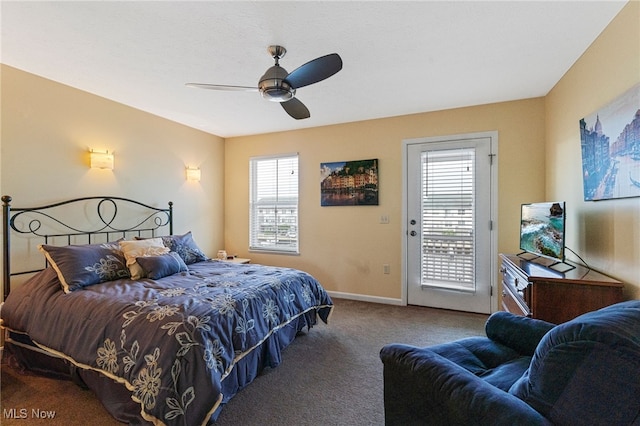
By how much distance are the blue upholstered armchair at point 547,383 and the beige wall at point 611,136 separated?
1.04 meters

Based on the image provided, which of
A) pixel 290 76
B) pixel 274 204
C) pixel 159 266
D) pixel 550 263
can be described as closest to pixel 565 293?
pixel 550 263

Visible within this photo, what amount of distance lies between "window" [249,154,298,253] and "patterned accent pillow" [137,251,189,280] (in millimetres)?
1935

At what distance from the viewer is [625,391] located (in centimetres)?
78

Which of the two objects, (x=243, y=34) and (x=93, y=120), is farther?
(x=93, y=120)

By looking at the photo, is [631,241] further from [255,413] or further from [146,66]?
[146,66]

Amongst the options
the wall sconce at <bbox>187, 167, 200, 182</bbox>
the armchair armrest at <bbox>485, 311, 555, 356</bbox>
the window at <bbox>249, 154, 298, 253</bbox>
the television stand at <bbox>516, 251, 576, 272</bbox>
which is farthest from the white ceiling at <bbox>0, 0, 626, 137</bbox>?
the armchair armrest at <bbox>485, 311, 555, 356</bbox>

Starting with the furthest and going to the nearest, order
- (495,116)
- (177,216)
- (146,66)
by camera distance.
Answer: (177,216)
(495,116)
(146,66)

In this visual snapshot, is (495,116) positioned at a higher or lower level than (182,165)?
higher

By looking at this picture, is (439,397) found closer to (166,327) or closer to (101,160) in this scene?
(166,327)

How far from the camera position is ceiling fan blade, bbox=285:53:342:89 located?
1803mm

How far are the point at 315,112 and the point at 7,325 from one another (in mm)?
3593

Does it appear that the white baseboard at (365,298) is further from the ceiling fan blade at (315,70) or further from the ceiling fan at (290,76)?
the ceiling fan blade at (315,70)

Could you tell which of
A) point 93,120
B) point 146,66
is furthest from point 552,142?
point 93,120

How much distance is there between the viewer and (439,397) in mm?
1123
